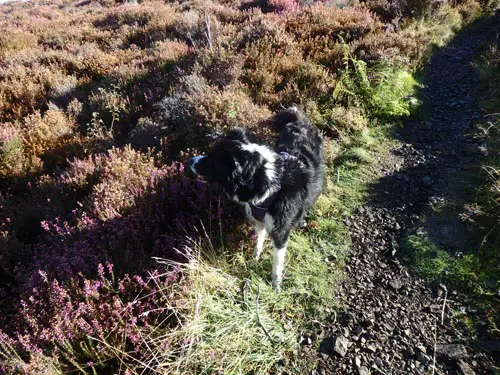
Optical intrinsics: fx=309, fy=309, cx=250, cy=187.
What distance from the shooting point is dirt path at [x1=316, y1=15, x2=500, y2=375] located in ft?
8.86

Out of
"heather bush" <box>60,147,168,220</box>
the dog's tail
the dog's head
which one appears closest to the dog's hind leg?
the dog's head

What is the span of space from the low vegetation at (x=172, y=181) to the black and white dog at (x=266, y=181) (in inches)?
16.2

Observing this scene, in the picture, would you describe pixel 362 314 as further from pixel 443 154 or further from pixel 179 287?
pixel 443 154

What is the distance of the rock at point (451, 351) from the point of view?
106 inches

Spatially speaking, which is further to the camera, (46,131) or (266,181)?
(46,131)

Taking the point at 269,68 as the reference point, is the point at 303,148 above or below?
below

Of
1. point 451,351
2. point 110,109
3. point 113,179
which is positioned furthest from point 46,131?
point 451,351

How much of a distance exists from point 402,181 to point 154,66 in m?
5.71

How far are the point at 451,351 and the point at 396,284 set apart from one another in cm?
73

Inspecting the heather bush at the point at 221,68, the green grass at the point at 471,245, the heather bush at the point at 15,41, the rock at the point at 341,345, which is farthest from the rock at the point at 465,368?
the heather bush at the point at 15,41

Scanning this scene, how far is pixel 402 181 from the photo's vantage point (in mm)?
4590

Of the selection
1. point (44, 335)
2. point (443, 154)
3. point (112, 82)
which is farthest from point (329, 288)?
point (112, 82)

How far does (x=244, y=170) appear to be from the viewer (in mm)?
2848

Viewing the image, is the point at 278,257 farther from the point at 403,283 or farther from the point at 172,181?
the point at 172,181
